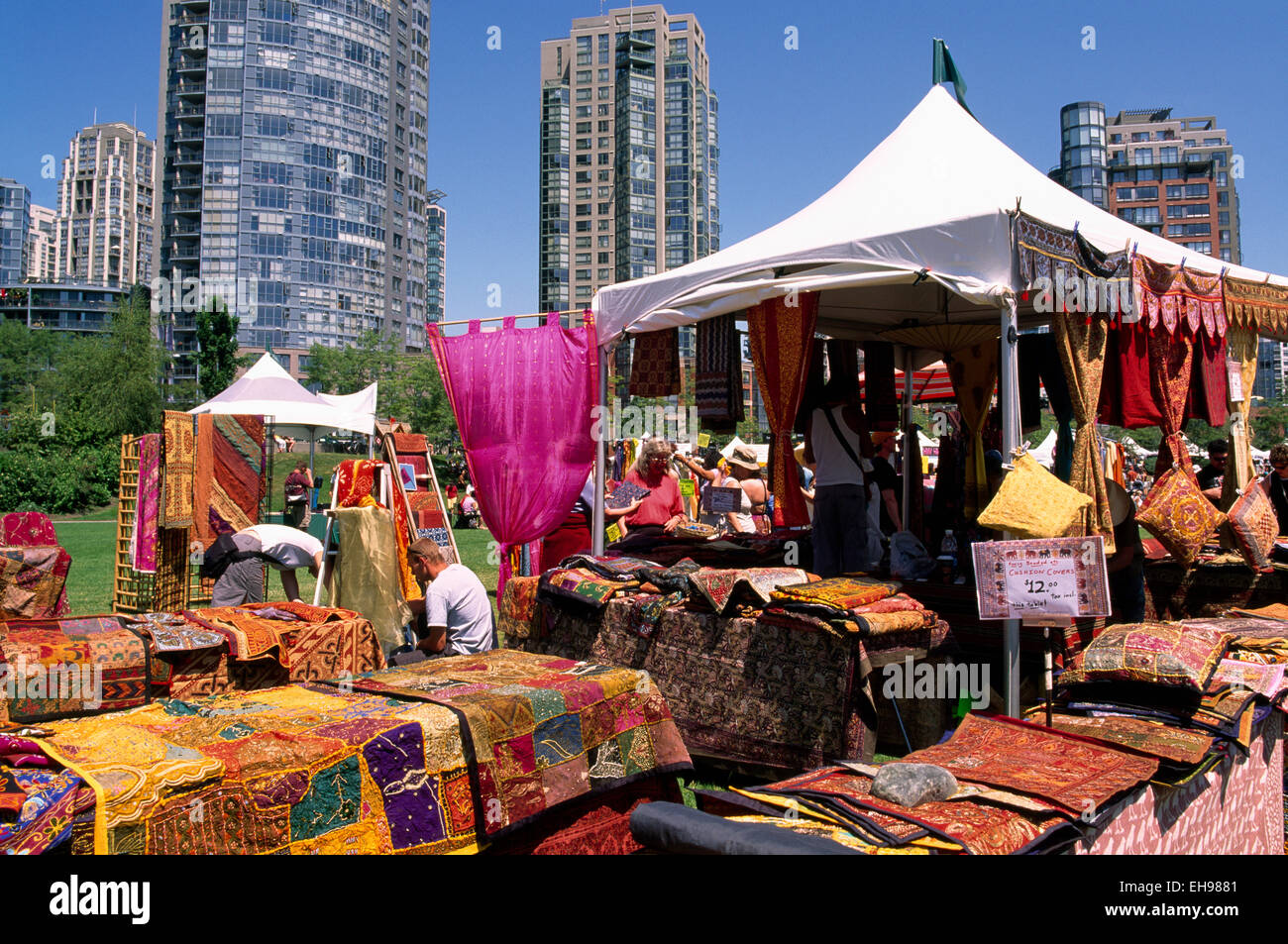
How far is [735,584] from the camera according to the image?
511 cm

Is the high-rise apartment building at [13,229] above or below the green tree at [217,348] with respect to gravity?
above

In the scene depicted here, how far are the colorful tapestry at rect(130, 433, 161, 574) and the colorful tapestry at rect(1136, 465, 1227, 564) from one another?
768 centimetres

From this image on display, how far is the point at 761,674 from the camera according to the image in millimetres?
4973

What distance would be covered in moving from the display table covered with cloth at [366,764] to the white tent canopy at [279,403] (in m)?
8.41

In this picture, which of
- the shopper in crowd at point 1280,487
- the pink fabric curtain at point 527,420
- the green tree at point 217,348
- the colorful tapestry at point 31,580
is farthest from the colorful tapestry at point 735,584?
the green tree at point 217,348

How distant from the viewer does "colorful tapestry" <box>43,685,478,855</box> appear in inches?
97.7

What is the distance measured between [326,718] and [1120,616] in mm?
4808

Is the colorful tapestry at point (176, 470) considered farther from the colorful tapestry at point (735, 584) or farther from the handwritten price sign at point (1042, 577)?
the handwritten price sign at point (1042, 577)

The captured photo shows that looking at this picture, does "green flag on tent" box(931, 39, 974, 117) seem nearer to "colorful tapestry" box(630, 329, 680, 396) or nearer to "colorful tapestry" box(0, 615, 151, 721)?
"colorful tapestry" box(630, 329, 680, 396)

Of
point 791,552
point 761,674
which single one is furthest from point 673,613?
point 791,552

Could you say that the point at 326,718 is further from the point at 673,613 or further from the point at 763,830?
the point at 673,613

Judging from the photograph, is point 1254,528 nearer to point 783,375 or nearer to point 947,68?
point 783,375

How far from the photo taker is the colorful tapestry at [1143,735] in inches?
127

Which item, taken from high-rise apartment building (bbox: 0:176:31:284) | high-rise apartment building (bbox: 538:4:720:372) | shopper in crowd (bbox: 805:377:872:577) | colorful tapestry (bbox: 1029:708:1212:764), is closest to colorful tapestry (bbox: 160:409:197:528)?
shopper in crowd (bbox: 805:377:872:577)
